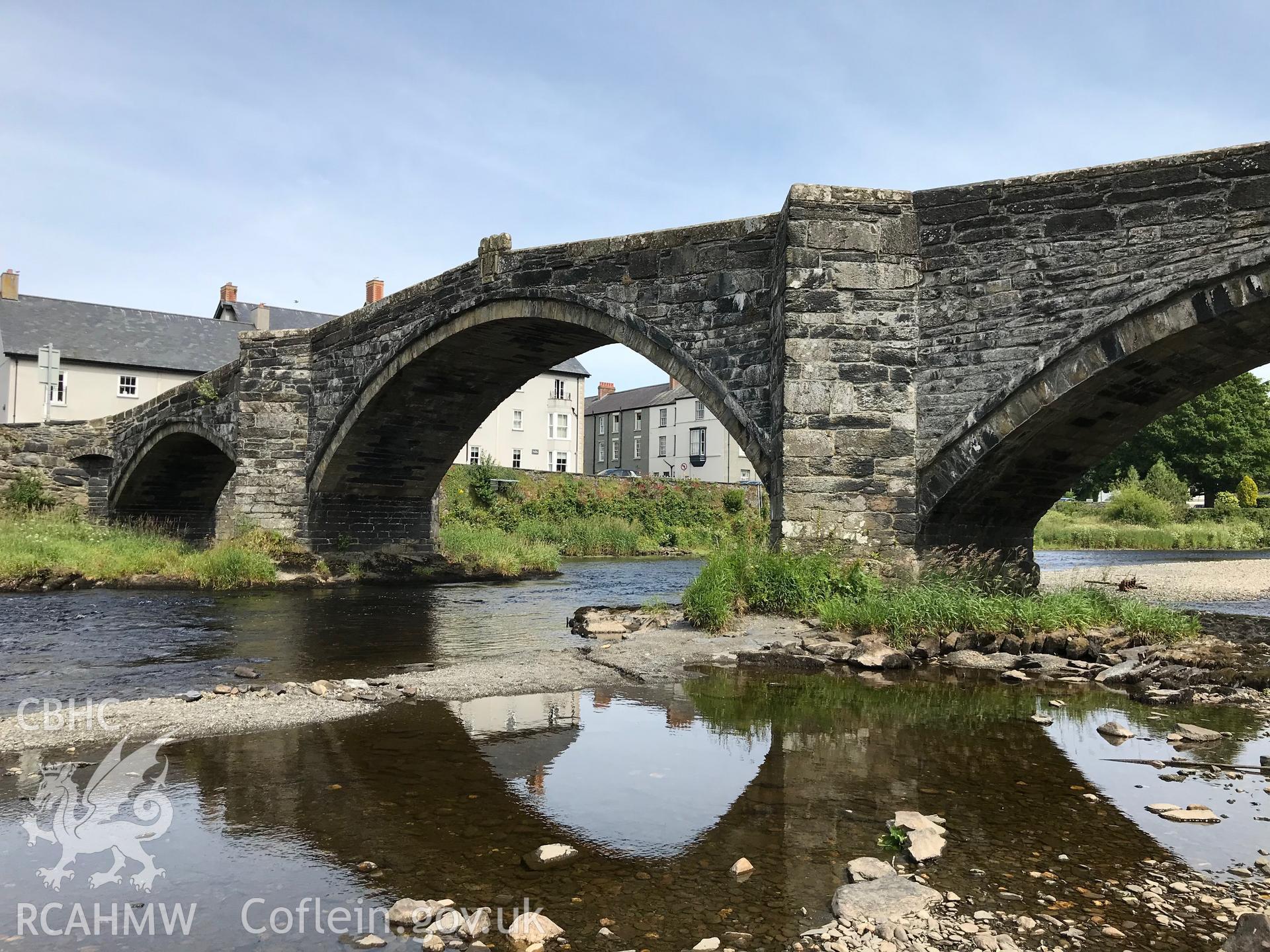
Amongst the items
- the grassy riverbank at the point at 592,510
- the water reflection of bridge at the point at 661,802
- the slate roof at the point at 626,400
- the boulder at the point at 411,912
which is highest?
the slate roof at the point at 626,400

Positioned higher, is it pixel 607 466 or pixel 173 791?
pixel 607 466

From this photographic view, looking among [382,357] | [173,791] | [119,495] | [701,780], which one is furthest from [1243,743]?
[119,495]

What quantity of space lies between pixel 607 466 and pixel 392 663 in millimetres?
Result: 47764

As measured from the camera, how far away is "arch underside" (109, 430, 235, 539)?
72.3 feet

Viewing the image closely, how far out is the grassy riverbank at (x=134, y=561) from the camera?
51.4ft

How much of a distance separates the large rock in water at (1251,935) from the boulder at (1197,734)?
2.85 metres

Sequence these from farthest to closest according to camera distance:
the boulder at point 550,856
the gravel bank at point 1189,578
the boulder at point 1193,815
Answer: the gravel bank at point 1189,578
the boulder at point 1193,815
the boulder at point 550,856

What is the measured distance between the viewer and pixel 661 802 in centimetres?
419

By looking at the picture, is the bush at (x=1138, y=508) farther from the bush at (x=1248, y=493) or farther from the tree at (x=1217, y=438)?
the bush at (x=1248, y=493)

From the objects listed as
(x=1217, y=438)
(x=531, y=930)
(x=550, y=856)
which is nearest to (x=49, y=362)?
(x=550, y=856)

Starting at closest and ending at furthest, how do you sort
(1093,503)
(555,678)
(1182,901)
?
1. (1182,901)
2. (555,678)
3. (1093,503)

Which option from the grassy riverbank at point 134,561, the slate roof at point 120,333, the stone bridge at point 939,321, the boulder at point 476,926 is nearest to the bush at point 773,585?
the stone bridge at point 939,321

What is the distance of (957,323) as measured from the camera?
9992 millimetres

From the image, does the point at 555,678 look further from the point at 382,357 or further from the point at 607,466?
the point at 607,466
